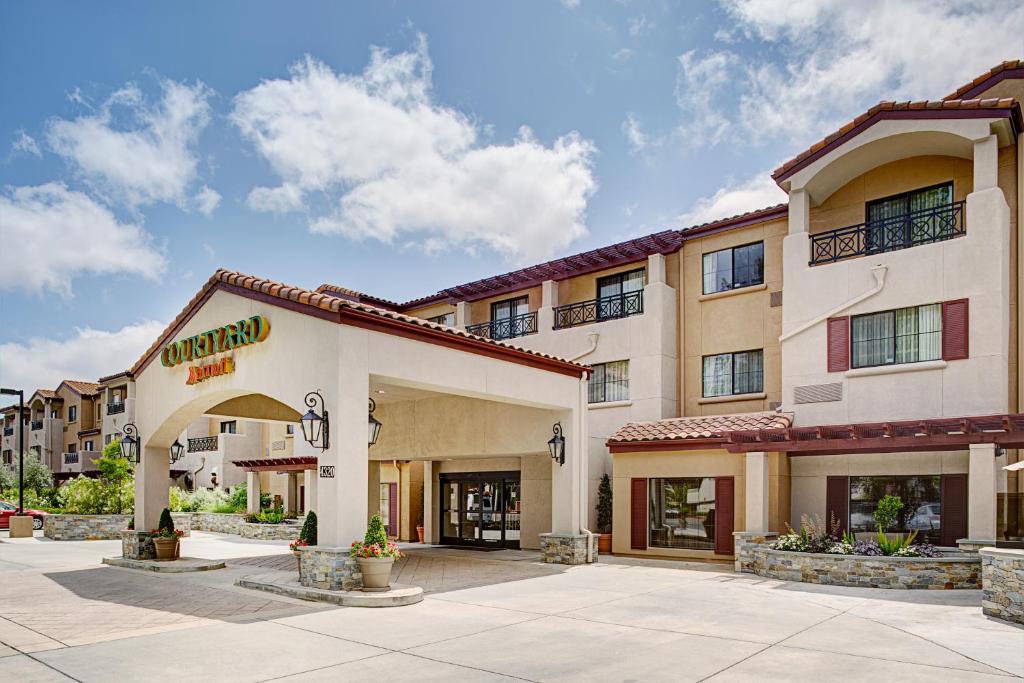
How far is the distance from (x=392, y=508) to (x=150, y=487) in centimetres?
1087

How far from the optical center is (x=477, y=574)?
17.4m

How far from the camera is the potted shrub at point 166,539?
61.2 feet

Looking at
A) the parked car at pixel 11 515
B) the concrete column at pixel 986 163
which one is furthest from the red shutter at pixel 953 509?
the parked car at pixel 11 515

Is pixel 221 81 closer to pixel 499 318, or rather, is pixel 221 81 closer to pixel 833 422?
pixel 499 318

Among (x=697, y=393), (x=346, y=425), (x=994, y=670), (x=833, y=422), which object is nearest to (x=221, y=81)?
(x=346, y=425)

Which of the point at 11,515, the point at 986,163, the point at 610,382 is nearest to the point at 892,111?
the point at 986,163

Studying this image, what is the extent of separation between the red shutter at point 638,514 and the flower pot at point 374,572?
9179 mm

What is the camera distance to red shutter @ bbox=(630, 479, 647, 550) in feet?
68.0

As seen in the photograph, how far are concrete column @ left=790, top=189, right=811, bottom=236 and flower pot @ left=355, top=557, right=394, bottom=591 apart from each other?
13.6m

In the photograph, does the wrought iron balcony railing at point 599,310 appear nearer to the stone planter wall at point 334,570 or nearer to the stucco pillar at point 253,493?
the stone planter wall at point 334,570

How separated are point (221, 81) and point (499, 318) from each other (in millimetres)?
13443

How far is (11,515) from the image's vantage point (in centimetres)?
3183

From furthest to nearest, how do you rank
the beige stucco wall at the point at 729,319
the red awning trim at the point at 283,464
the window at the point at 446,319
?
the red awning trim at the point at 283,464
the window at the point at 446,319
the beige stucco wall at the point at 729,319

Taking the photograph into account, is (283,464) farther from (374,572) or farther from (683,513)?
(374,572)
